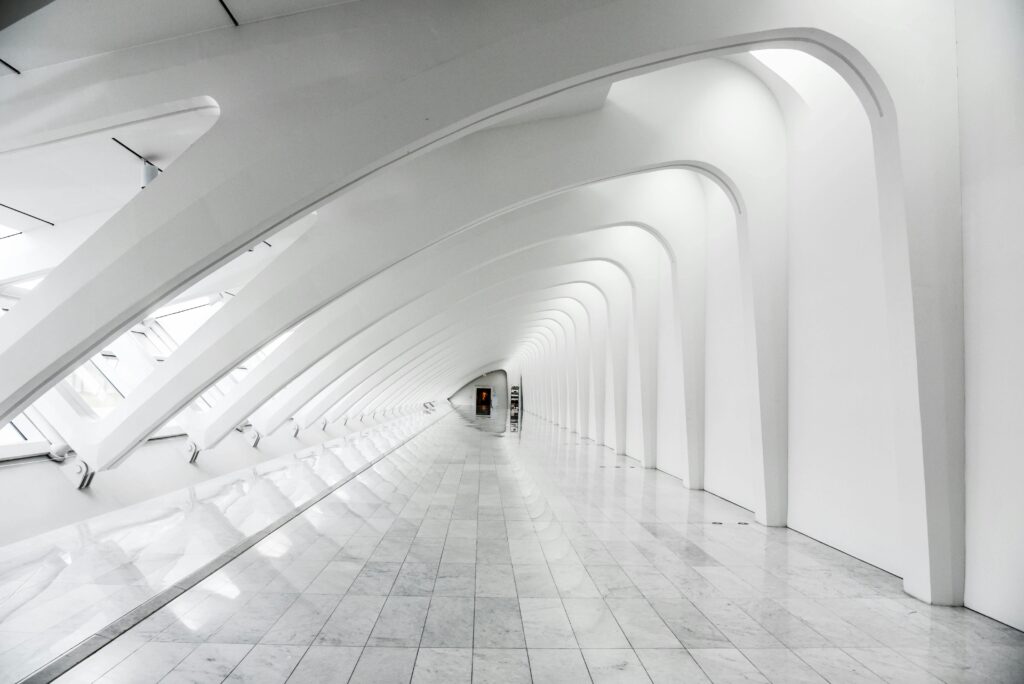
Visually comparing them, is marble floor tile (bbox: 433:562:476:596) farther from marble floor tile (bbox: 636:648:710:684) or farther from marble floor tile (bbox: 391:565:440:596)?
marble floor tile (bbox: 636:648:710:684)

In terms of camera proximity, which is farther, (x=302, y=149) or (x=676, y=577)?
(x=676, y=577)

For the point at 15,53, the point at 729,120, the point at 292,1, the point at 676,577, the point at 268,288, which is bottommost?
the point at 676,577

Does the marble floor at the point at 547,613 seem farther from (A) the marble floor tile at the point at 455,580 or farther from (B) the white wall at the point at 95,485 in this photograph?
(B) the white wall at the point at 95,485

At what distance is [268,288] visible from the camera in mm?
10734

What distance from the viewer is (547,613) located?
5434mm

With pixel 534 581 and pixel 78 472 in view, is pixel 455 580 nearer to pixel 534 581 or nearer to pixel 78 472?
pixel 534 581

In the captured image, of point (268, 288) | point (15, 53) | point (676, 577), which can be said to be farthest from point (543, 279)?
point (15, 53)

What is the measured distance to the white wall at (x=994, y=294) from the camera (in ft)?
17.4

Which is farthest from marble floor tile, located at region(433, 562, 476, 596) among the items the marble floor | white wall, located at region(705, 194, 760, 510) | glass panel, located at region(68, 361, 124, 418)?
glass panel, located at region(68, 361, 124, 418)

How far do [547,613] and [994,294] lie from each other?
4422 mm

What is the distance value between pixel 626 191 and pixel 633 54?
25.0ft

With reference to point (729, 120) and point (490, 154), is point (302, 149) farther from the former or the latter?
point (729, 120)

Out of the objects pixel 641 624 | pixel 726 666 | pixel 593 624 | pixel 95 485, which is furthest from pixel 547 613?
pixel 95 485

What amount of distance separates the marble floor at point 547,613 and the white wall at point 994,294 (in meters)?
0.50
